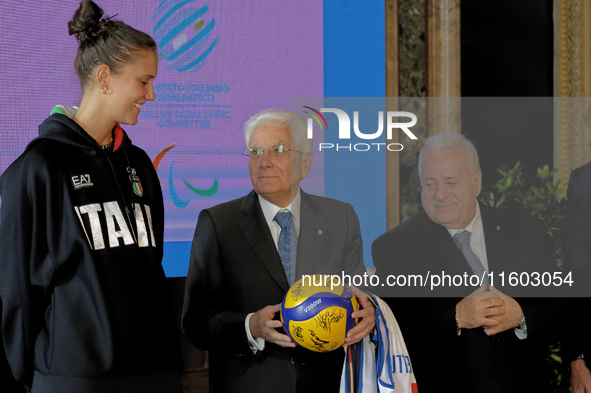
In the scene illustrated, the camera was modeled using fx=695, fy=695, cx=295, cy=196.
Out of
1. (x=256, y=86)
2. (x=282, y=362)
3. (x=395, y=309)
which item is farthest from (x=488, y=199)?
(x=256, y=86)

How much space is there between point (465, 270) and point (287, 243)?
2.24ft

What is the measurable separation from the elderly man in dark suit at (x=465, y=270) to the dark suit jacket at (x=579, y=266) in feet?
0.35

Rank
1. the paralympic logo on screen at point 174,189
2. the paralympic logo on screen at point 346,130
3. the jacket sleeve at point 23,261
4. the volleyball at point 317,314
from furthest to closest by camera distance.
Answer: the paralympic logo on screen at point 174,189 < the paralympic logo on screen at point 346,130 < the volleyball at point 317,314 < the jacket sleeve at point 23,261

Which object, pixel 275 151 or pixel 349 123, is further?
pixel 349 123

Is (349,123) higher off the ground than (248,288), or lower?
higher

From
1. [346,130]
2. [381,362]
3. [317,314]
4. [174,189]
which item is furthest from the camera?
[174,189]

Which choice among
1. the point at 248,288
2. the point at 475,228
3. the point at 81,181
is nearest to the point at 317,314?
the point at 248,288

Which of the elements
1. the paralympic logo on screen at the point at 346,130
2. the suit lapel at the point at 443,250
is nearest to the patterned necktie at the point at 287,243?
the paralympic logo on screen at the point at 346,130

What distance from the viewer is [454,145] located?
266 centimetres

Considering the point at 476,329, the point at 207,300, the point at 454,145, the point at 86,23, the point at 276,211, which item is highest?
the point at 86,23

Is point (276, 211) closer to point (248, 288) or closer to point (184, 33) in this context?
point (248, 288)

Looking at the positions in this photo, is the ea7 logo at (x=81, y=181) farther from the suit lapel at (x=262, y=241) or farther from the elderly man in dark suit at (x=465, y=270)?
the elderly man in dark suit at (x=465, y=270)

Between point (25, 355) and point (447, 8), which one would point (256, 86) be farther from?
point (25, 355)

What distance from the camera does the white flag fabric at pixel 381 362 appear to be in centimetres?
249
